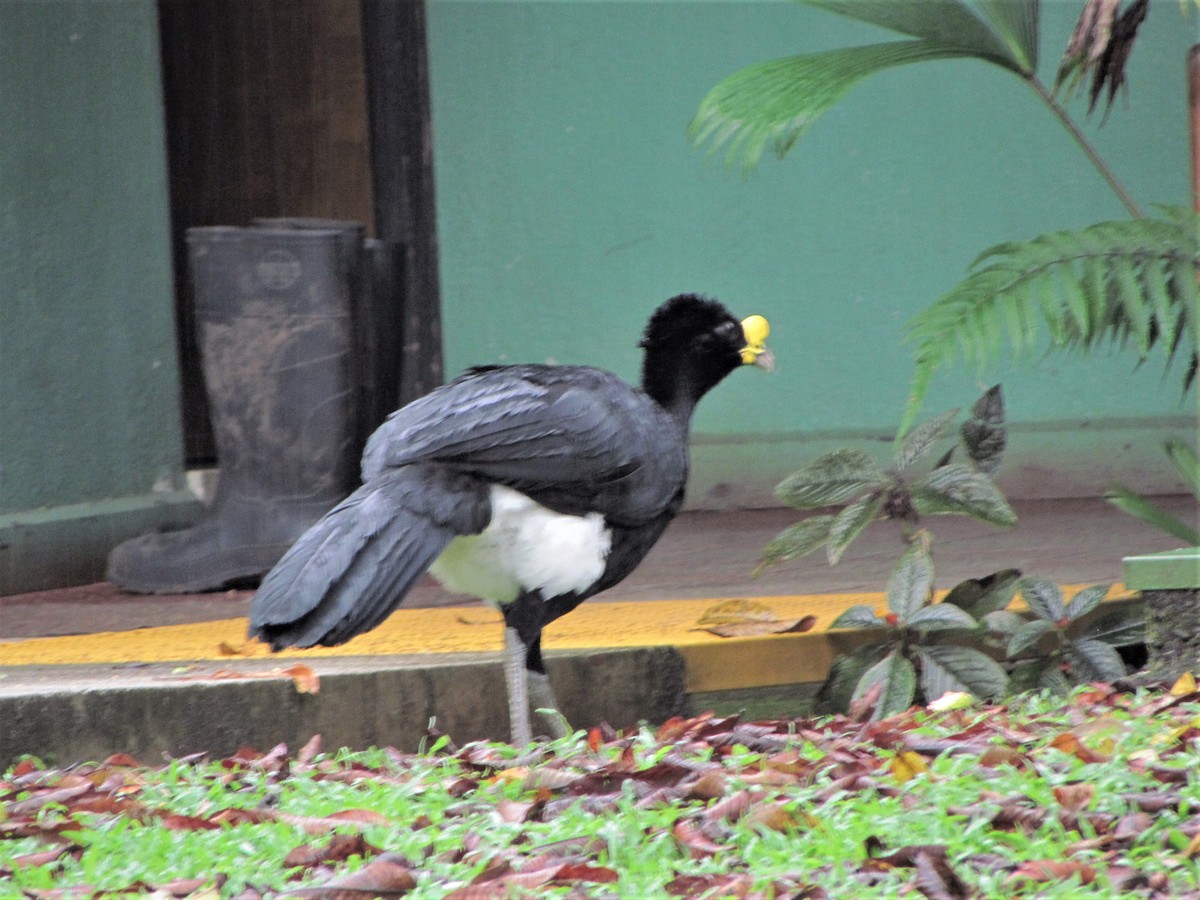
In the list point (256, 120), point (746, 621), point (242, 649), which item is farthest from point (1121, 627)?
point (256, 120)

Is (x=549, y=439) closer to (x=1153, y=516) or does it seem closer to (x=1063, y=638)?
(x=1063, y=638)

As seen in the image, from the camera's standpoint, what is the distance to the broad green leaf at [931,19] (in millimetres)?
4395

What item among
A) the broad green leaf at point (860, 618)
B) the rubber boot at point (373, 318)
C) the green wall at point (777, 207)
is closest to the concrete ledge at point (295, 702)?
the broad green leaf at point (860, 618)

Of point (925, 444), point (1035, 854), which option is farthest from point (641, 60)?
point (1035, 854)

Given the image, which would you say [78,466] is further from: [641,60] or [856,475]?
[856,475]

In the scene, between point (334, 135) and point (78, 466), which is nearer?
point (78, 466)

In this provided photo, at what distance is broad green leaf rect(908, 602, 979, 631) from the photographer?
4.14 meters

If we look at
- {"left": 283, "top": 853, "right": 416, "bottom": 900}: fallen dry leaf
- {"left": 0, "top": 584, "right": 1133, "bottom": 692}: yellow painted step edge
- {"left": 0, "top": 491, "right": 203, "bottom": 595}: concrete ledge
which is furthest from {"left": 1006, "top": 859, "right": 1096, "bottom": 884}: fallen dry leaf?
{"left": 0, "top": 491, "right": 203, "bottom": 595}: concrete ledge

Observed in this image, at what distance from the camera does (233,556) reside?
240 inches

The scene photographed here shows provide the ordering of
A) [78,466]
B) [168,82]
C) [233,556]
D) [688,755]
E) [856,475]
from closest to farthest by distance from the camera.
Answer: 1. [688,755]
2. [856,475]
3. [233,556]
4. [78,466]
5. [168,82]

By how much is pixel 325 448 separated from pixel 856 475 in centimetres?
253

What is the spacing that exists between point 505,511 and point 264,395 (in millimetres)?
2665

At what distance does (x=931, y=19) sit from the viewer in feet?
14.5

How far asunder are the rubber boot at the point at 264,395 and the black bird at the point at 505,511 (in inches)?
87.2
